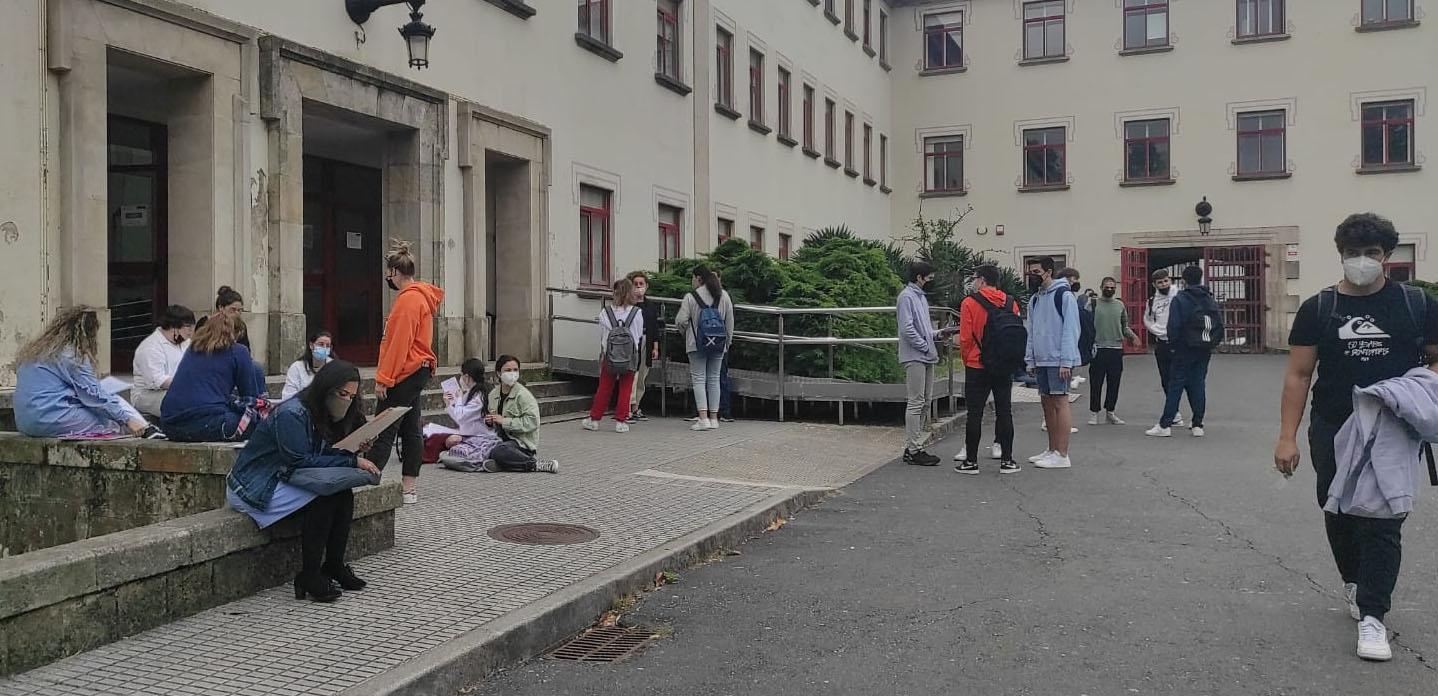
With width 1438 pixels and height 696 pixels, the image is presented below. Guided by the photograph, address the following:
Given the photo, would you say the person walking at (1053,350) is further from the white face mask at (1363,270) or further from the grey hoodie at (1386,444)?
the grey hoodie at (1386,444)

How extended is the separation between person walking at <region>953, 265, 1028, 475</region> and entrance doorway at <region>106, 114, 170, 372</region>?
811 centimetres

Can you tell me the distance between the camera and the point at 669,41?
21172 mm

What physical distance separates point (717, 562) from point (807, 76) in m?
23.0

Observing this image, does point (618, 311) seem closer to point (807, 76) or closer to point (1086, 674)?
point (1086, 674)

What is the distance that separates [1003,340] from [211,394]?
631 centimetres

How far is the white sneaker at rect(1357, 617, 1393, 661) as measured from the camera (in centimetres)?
479

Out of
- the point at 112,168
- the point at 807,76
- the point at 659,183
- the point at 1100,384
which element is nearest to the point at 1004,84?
the point at 807,76

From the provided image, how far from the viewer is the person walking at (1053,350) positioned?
10656mm

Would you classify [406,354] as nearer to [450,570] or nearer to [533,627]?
[450,570]

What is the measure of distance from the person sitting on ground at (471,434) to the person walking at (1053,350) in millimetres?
4745

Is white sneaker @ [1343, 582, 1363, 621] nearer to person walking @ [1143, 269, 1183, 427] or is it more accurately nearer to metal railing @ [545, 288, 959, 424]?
metal railing @ [545, 288, 959, 424]

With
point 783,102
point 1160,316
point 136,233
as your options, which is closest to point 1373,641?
A: point 1160,316

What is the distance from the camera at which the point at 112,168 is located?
40.5 ft

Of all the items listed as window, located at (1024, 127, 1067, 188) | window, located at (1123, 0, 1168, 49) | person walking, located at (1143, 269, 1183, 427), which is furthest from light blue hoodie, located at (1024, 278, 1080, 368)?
window, located at (1123, 0, 1168, 49)
